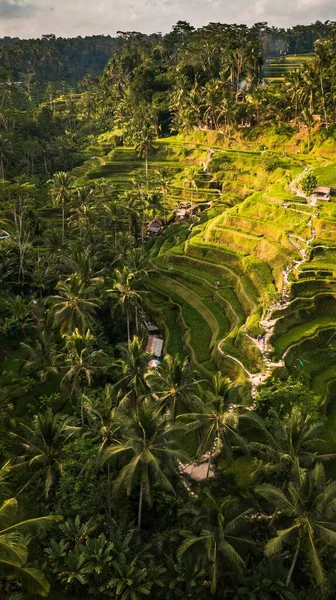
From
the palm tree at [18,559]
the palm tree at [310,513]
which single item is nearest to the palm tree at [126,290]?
the palm tree at [310,513]

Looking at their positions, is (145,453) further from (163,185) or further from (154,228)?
(163,185)

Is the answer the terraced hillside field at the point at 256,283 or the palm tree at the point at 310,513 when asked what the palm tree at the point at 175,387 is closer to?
the terraced hillside field at the point at 256,283

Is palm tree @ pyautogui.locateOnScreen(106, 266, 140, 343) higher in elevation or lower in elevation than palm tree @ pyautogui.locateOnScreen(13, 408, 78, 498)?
higher

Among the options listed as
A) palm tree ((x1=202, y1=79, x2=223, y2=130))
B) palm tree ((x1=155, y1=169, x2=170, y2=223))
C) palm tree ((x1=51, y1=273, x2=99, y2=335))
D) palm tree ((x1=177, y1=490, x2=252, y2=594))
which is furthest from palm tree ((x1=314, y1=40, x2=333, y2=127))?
palm tree ((x1=177, y1=490, x2=252, y2=594))

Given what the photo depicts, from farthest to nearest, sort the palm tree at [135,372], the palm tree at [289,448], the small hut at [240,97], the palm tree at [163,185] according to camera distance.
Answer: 1. the small hut at [240,97]
2. the palm tree at [163,185]
3. the palm tree at [135,372]
4. the palm tree at [289,448]

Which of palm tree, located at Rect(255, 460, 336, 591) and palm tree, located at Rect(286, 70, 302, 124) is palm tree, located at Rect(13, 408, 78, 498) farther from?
palm tree, located at Rect(286, 70, 302, 124)

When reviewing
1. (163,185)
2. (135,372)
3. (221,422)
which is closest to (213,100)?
(163,185)

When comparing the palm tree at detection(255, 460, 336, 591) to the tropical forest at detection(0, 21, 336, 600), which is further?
the tropical forest at detection(0, 21, 336, 600)
